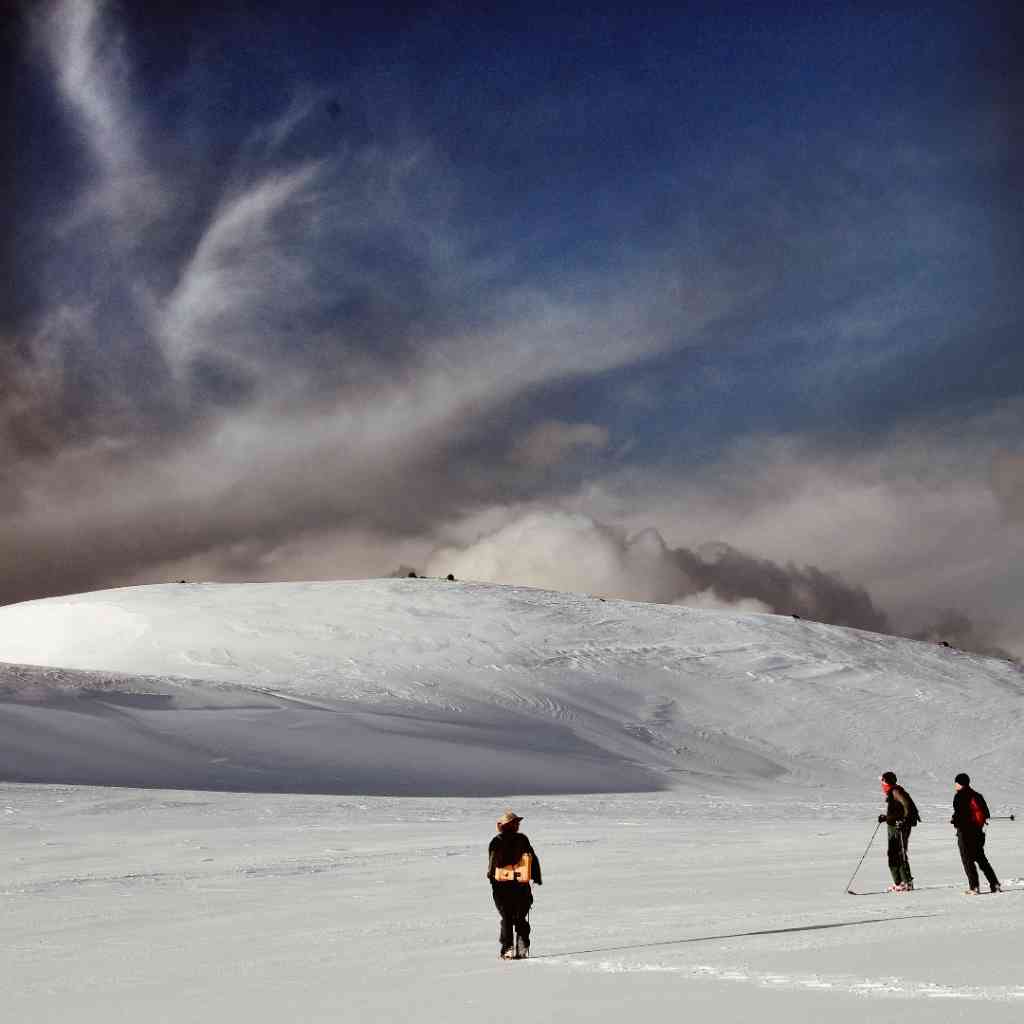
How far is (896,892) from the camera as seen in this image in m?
16.7

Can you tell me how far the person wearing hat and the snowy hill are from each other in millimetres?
27746

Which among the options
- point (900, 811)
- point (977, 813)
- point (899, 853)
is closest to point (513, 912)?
point (977, 813)

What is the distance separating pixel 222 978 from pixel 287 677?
47601 mm

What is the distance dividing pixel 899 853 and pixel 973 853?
146 cm

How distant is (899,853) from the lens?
17.0 metres

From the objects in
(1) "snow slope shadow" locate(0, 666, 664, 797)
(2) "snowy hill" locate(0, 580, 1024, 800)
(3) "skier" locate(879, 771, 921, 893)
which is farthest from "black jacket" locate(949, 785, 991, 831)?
(2) "snowy hill" locate(0, 580, 1024, 800)

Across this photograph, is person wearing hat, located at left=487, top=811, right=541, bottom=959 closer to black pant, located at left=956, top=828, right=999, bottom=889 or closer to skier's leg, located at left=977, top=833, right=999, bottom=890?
black pant, located at left=956, top=828, right=999, bottom=889

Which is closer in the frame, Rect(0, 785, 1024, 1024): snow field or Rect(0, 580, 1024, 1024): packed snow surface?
Rect(0, 785, 1024, 1024): snow field

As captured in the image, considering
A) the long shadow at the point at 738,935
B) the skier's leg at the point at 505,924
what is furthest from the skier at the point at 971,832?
the skier's leg at the point at 505,924

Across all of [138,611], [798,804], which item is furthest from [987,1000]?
[138,611]

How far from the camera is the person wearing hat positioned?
11445 millimetres

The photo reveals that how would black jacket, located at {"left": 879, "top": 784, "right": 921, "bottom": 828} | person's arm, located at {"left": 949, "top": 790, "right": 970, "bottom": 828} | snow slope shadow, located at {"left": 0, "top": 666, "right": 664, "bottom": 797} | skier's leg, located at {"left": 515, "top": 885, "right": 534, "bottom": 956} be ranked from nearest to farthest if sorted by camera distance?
skier's leg, located at {"left": 515, "top": 885, "right": 534, "bottom": 956}, person's arm, located at {"left": 949, "top": 790, "right": 970, "bottom": 828}, black jacket, located at {"left": 879, "top": 784, "right": 921, "bottom": 828}, snow slope shadow, located at {"left": 0, "top": 666, "right": 664, "bottom": 797}

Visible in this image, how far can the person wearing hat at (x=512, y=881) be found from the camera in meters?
11.4

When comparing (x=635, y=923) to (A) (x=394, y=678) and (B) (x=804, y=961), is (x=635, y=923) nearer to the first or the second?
(B) (x=804, y=961)
